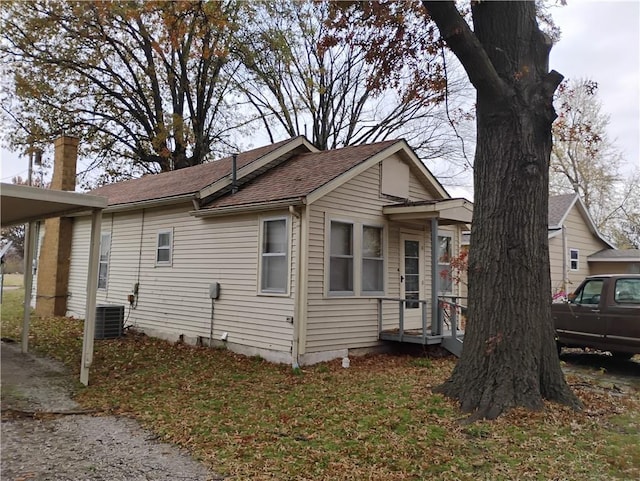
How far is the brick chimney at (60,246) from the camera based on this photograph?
573 inches

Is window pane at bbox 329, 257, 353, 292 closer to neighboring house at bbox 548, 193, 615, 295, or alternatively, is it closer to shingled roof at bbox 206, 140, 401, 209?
shingled roof at bbox 206, 140, 401, 209

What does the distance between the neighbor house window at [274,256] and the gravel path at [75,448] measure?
378 cm

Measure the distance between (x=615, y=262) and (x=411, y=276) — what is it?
48.6 feet

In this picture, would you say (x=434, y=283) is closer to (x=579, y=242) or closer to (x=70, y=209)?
(x=70, y=209)

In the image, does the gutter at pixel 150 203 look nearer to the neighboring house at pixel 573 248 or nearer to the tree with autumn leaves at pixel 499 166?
the tree with autumn leaves at pixel 499 166

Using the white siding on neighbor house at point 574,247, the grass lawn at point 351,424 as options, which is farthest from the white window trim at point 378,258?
the white siding on neighbor house at point 574,247

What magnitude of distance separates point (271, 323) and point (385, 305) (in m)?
2.71

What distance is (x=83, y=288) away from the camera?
14.0 meters

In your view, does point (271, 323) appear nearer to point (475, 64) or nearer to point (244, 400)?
point (244, 400)

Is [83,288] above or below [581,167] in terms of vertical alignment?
below

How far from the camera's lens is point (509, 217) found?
19.9 feet

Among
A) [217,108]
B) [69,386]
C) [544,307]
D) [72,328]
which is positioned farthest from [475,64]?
[217,108]

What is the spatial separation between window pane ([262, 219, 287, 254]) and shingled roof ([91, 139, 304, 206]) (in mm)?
2234

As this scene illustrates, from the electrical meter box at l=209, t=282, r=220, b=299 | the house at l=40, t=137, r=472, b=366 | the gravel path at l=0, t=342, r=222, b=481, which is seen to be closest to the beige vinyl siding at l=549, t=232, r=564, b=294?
the house at l=40, t=137, r=472, b=366
